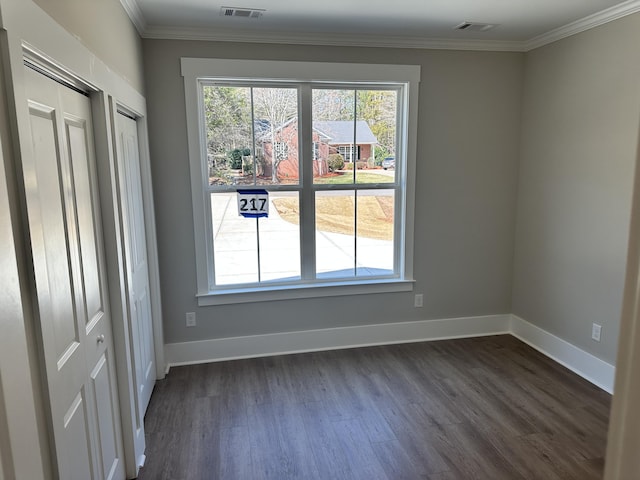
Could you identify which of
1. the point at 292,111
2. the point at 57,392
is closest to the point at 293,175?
the point at 292,111

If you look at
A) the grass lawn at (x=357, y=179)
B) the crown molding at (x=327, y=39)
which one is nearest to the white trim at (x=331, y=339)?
the grass lawn at (x=357, y=179)

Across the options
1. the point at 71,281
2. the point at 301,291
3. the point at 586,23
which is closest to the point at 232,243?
the point at 301,291

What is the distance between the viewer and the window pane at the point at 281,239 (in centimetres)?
347

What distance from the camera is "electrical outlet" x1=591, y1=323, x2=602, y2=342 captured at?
305 cm

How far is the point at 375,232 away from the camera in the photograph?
3693mm

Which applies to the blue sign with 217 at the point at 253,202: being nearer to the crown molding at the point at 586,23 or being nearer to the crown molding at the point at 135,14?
the crown molding at the point at 135,14

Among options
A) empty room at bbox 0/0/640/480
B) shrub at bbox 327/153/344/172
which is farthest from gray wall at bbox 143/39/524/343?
shrub at bbox 327/153/344/172

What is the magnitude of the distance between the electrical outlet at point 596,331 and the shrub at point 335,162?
7.41 feet

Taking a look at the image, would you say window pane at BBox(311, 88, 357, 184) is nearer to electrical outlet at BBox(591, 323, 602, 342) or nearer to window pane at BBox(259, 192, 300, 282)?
window pane at BBox(259, 192, 300, 282)

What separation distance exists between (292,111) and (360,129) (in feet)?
1.93

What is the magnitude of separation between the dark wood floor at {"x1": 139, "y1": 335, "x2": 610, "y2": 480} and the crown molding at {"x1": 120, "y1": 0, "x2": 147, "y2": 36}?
8.18 ft

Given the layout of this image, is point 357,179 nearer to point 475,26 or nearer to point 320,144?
point 320,144

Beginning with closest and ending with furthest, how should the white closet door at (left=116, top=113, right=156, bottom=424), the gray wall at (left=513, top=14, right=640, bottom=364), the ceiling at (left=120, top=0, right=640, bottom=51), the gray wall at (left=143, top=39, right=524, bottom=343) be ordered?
the white closet door at (left=116, top=113, right=156, bottom=424)
the ceiling at (left=120, top=0, right=640, bottom=51)
the gray wall at (left=513, top=14, right=640, bottom=364)
the gray wall at (left=143, top=39, right=524, bottom=343)

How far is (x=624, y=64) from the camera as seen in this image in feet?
9.05
